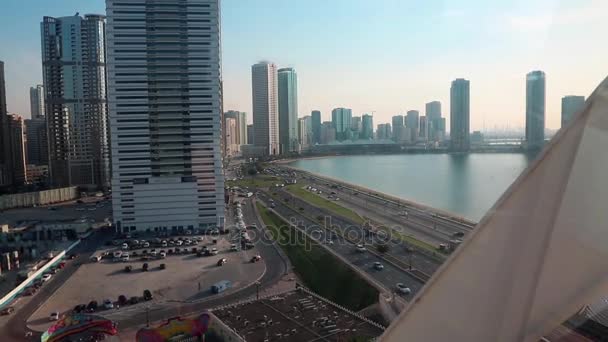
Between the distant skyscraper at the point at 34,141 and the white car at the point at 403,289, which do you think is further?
the distant skyscraper at the point at 34,141

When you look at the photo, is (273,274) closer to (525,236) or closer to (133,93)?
(133,93)

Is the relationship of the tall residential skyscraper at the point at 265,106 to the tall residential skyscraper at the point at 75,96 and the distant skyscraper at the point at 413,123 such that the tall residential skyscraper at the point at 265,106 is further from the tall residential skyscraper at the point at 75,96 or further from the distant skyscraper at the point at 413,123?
the tall residential skyscraper at the point at 75,96

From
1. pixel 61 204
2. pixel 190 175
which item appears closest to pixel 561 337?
pixel 190 175

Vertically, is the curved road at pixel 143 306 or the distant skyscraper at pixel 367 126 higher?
the distant skyscraper at pixel 367 126

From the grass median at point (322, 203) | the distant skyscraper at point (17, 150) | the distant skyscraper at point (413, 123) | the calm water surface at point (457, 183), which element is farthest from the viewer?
the distant skyscraper at point (413, 123)

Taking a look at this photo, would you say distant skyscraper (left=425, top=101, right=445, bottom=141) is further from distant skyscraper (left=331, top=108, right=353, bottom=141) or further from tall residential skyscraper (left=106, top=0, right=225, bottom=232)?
distant skyscraper (left=331, top=108, right=353, bottom=141)

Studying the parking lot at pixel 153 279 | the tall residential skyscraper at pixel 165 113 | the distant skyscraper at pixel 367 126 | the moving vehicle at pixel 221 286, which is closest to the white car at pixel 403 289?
the parking lot at pixel 153 279

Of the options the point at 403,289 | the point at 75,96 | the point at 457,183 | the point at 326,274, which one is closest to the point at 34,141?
the point at 75,96
